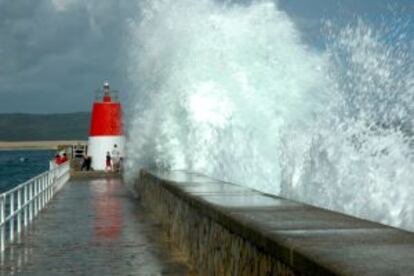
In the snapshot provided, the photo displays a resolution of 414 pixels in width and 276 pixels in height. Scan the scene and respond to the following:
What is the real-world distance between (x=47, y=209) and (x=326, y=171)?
6001 mm

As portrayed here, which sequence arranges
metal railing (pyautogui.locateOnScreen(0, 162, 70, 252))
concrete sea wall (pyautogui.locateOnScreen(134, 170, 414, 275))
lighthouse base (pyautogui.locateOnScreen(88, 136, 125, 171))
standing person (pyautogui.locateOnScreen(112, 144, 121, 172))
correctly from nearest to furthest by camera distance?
concrete sea wall (pyautogui.locateOnScreen(134, 170, 414, 275))
metal railing (pyautogui.locateOnScreen(0, 162, 70, 252))
standing person (pyautogui.locateOnScreen(112, 144, 121, 172))
lighthouse base (pyautogui.locateOnScreen(88, 136, 125, 171))

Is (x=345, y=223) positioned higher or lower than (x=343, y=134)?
lower

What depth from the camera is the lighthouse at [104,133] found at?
91.2 ft

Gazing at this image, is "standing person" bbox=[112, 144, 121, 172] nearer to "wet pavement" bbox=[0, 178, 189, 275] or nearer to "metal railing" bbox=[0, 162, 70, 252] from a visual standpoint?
"metal railing" bbox=[0, 162, 70, 252]

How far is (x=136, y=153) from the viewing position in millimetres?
19766

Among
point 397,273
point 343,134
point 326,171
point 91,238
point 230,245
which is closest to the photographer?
point 397,273

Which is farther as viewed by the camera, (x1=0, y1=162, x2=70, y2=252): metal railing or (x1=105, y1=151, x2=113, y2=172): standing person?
(x1=105, y1=151, x2=113, y2=172): standing person

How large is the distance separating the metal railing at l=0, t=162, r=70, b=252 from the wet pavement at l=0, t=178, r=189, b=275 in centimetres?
17

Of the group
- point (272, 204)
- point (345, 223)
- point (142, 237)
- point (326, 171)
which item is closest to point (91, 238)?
point (142, 237)

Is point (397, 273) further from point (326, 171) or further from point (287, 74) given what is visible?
Result: point (287, 74)

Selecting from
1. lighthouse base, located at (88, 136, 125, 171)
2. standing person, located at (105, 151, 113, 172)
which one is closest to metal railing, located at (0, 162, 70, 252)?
standing person, located at (105, 151, 113, 172)

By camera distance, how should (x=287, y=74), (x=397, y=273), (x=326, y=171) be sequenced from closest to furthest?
(x=397, y=273)
(x=326, y=171)
(x=287, y=74)

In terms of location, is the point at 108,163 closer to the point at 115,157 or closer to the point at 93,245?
the point at 115,157

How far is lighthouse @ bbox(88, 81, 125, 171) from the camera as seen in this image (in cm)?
2781
